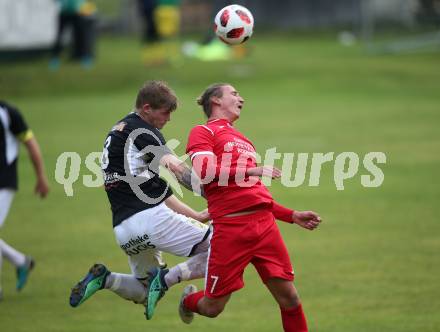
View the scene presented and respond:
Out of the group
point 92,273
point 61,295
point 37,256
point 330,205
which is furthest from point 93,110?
point 92,273

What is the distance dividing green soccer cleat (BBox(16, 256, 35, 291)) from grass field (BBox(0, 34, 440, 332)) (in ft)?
0.58

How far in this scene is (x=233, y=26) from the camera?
9719 millimetres

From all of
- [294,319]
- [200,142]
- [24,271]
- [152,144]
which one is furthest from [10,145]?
[294,319]

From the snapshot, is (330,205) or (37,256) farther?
(330,205)

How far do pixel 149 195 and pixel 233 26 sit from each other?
6.46 ft

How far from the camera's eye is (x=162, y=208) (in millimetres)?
8875

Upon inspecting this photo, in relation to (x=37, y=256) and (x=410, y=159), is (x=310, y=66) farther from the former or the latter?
(x=37, y=256)

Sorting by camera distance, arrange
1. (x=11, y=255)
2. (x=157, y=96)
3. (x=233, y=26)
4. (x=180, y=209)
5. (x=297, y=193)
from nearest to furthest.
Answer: (x=157, y=96) < (x=180, y=209) < (x=233, y=26) < (x=11, y=255) < (x=297, y=193)

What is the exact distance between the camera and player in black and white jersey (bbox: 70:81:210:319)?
875 centimetres

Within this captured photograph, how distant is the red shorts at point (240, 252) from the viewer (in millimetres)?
8391

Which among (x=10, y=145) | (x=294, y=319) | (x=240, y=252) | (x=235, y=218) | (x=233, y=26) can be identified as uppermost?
(x=233, y=26)

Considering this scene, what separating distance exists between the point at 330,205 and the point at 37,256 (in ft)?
18.2

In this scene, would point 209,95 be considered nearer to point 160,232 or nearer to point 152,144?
point 152,144

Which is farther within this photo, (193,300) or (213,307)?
(193,300)
